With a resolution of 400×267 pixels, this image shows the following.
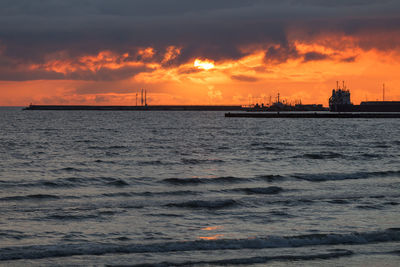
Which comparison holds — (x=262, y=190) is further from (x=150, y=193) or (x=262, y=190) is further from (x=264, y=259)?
(x=264, y=259)

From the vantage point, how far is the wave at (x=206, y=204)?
1827 centimetres

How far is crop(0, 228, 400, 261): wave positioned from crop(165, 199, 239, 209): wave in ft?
16.7

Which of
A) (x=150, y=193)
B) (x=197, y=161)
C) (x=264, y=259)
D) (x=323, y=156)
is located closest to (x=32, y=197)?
(x=150, y=193)

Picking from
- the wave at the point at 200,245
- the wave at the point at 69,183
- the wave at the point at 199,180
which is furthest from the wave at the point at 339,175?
the wave at the point at 200,245

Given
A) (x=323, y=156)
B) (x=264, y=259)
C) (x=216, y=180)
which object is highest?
(x=264, y=259)

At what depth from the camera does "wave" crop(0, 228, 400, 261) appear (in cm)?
1191

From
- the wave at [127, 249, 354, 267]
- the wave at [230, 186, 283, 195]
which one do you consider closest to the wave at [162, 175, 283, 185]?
the wave at [230, 186, 283, 195]

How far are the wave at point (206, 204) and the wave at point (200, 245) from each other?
16.7ft

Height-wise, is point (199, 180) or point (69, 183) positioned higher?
point (69, 183)

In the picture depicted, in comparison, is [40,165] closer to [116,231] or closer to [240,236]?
[116,231]

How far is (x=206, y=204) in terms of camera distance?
18.7 metres

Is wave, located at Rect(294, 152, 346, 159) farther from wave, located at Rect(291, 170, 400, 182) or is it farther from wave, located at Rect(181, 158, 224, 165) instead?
wave, located at Rect(291, 170, 400, 182)

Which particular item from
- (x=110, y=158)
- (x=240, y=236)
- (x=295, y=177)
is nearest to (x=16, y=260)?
(x=240, y=236)

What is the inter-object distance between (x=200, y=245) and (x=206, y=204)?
19.8ft
